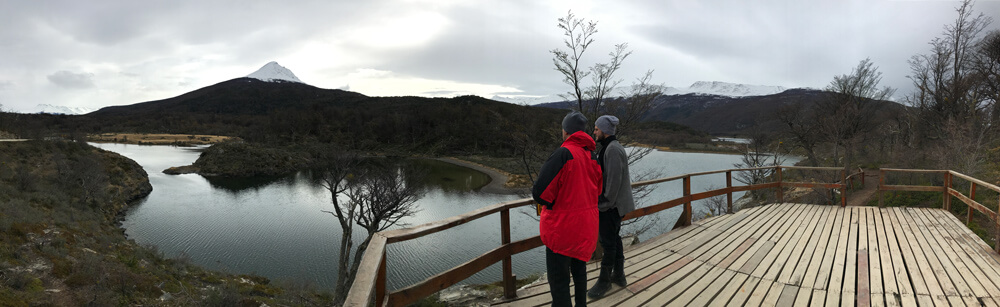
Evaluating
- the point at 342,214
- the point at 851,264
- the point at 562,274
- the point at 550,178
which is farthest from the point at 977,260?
the point at 342,214

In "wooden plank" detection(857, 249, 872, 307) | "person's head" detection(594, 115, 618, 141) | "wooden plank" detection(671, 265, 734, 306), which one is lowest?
"wooden plank" detection(857, 249, 872, 307)

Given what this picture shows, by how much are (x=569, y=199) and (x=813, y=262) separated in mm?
3328

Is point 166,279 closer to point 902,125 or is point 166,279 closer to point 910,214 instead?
point 910,214

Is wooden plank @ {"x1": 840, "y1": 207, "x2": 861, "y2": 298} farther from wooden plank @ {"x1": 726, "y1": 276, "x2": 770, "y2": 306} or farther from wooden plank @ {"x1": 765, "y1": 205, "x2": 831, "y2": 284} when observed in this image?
wooden plank @ {"x1": 726, "y1": 276, "x2": 770, "y2": 306}

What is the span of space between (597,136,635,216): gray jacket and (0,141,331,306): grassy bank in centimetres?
960

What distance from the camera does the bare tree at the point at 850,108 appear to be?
21172 millimetres

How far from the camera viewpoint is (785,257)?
415cm

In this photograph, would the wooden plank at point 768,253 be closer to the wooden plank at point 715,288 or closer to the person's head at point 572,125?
the wooden plank at point 715,288

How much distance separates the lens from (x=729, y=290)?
3254 millimetres

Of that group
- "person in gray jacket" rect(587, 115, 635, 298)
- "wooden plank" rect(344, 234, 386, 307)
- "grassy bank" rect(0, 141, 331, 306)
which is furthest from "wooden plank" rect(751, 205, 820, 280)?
"grassy bank" rect(0, 141, 331, 306)

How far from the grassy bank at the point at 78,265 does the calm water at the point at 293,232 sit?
269 cm

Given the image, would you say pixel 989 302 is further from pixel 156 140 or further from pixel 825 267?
pixel 156 140

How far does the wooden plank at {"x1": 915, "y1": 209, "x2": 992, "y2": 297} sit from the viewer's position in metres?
3.37

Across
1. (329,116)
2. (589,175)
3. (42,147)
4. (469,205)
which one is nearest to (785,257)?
(589,175)
